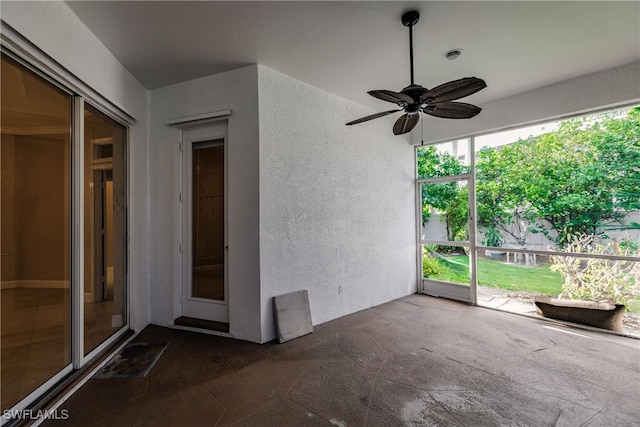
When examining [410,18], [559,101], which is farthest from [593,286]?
[410,18]

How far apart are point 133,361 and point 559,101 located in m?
5.85

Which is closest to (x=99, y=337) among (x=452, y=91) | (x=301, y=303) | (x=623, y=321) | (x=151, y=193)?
(x=151, y=193)

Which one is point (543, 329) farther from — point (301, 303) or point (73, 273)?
point (73, 273)

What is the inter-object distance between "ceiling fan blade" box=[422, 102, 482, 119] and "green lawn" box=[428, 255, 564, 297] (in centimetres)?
285

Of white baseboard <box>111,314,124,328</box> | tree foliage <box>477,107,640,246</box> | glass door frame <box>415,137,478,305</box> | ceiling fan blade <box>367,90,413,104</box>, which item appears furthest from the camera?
glass door frame <box>415,137,478,305</box>

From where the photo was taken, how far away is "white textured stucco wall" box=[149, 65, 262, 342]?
3172mm

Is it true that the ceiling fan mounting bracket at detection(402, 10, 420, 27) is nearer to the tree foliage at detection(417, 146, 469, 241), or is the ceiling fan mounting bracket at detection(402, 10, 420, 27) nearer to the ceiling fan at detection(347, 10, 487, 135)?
the ceiling fan at detection(347, 10, 487, 135)

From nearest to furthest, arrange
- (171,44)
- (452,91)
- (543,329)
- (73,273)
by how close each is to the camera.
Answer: (452,91) < (73,273) < (171,44) < (543,329)

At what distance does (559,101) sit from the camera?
3734mm

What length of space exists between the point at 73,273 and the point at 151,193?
4.74 feet

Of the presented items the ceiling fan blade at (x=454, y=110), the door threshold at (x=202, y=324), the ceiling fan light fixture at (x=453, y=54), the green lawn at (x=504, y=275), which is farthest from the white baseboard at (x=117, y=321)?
the green lawn at (x=504, y=275)

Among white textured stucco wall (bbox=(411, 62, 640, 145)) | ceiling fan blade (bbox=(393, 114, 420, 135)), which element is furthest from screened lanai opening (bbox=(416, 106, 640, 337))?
ceiling fan blade (bbox=(393, 114, 420, 135))

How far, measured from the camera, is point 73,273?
8.00 feet

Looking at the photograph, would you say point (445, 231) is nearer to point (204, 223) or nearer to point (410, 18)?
point (410, 18)
